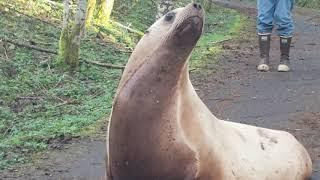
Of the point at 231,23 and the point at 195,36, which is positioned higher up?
the point at 195,36

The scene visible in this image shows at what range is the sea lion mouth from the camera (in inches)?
125

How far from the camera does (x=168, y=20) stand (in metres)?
3.35

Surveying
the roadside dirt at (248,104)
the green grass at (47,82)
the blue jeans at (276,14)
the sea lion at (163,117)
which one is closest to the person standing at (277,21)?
the blue jeans at (276,14)

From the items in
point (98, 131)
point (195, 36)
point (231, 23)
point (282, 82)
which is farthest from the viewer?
point (231, 23)

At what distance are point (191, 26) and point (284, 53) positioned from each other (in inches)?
236

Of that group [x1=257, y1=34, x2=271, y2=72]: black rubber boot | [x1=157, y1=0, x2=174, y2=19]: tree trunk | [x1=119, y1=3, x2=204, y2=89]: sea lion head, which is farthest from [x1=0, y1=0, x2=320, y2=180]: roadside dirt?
[x1=119, y1=3, x2=204, y2=89]: sea lion head

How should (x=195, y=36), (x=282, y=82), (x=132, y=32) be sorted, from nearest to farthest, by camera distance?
1. (x=195, y=36)
2. (x=282, y=82)
3. (x=132, y=32)

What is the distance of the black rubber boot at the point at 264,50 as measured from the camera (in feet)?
29.3

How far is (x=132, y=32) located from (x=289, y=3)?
5.88 metres

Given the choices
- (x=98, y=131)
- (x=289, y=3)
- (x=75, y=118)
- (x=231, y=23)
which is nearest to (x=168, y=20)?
(x=98, y=131)

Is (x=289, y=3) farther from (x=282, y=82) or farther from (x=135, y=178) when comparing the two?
(x=135, y=178)

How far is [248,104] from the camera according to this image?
7293mm

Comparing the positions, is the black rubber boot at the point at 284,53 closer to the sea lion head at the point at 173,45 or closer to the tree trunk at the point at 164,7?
the tree trunk at the point at 164,7

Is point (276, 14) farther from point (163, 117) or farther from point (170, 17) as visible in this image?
point (163, 117)
